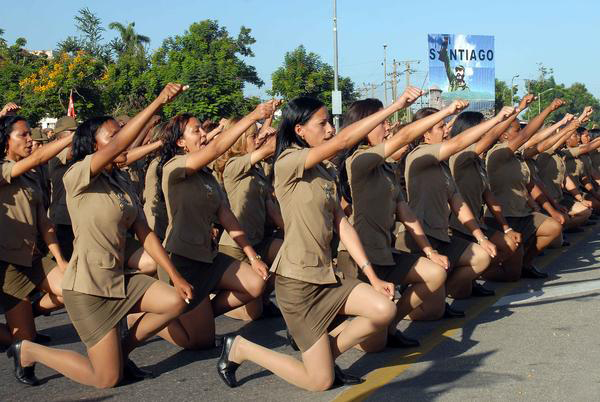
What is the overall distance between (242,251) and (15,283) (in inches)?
76.9

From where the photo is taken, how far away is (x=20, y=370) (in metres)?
5.95

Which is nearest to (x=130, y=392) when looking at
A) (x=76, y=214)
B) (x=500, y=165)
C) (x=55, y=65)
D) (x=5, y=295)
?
(x=76, y=214)

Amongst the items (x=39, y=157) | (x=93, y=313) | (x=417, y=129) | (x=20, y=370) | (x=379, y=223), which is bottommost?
(x=20, y=370)

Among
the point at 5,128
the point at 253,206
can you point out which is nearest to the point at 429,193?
the point at 253,206

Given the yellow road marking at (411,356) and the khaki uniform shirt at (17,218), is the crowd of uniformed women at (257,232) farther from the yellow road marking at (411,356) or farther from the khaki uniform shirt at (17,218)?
the yellow road marking at (411,356)

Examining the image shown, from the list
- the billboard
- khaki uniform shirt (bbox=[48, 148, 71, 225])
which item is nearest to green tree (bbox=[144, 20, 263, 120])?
the billboard

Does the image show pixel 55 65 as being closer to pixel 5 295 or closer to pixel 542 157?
pixel 542 157

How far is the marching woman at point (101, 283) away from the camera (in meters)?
5.60

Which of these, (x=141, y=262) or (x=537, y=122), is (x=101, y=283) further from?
(x=537, y=122)

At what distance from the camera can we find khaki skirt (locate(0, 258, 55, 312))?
6.87 meters

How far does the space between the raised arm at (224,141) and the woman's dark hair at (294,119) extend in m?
0.13

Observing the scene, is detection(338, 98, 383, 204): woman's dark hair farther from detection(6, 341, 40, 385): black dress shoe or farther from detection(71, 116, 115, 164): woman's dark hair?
detection(6, 341, 40, 385): black dress shoe

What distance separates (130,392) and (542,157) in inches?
334

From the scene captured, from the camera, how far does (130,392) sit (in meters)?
5.76
